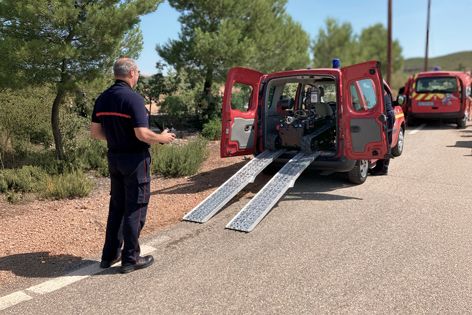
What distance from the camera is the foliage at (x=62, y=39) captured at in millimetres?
7162

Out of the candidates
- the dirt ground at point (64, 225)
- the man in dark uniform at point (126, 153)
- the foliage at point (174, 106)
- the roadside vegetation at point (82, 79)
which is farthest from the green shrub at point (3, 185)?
the foliage at point (174, 106)

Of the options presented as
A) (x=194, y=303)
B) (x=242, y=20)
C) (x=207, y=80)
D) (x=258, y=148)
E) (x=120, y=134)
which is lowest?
(x=194, y=303)

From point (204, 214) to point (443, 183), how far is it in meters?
Result: 4.31

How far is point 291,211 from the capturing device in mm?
5742

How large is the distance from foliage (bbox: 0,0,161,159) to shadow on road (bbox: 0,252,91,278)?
13.3 feet

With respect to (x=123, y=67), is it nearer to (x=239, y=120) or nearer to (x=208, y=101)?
(x=239, y=120)

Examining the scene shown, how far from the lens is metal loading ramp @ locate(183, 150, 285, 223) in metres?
5.42

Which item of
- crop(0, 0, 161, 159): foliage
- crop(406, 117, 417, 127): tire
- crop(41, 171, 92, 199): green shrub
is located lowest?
crop(41, 171, 92, 199): green shrub

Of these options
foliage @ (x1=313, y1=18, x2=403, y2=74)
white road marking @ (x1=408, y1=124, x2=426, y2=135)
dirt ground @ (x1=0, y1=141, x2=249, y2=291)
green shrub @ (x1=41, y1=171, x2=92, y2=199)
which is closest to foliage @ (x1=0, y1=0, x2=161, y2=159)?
green shrub @ (x1=41, y1=171, x2=92, y2=199)

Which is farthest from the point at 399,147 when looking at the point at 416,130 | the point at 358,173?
the point at 416,130

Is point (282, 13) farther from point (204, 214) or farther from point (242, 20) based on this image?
point (204, 214)

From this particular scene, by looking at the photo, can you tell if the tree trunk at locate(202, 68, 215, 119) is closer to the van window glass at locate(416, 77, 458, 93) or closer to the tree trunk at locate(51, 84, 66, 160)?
the tree trunk at locate(51, 84, 66, 160)

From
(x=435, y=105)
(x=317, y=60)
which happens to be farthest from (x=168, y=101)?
(x=317, y=60)

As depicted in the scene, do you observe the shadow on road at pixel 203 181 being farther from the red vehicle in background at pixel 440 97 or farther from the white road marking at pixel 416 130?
the red vehicle in background at pixel 440 97
